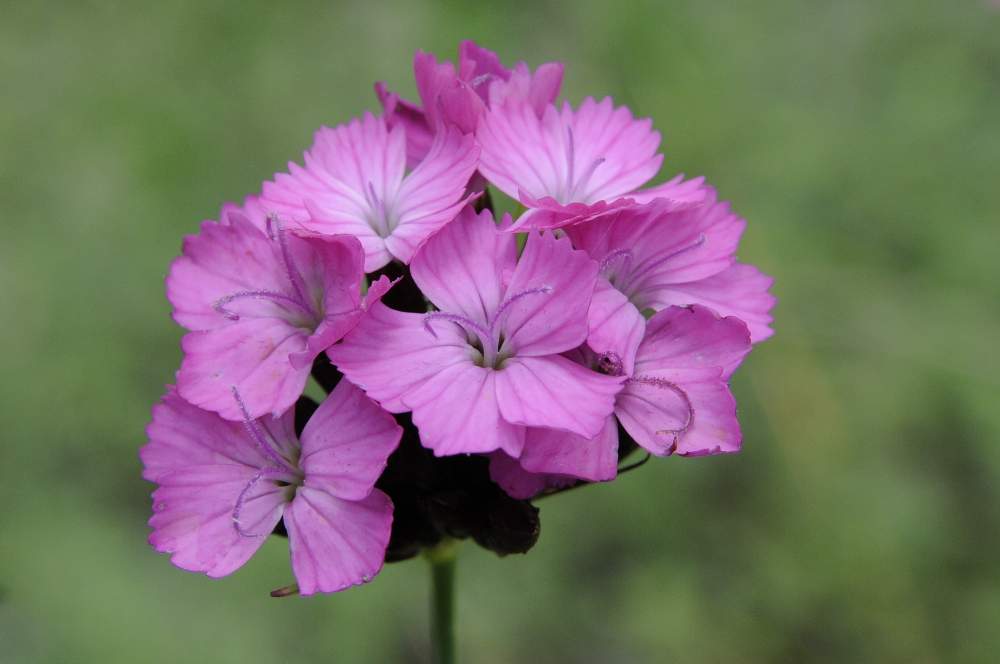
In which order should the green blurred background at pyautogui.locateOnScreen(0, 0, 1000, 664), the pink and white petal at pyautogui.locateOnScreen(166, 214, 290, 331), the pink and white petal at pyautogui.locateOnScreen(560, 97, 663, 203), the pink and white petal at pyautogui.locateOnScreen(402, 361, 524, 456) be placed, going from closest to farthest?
the pink and white petal at pyautogui.locateOnScreen(402, 361, 524, 456) < the pink and white petal at pyautogui.locateOnScreen(166, 214, 290, 331) < the pink and white petal at pyautogui.locateOnScreen(560, 97, 663, 203) < the green blurred background at pyautogui.locateOnScreen(0, 0, 1000, 664)

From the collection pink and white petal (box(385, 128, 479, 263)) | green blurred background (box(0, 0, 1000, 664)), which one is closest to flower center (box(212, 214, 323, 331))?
pink and white petal (box(385, 128, 479, 263))

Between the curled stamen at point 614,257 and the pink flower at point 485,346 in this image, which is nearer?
the pink flower at point 485,346

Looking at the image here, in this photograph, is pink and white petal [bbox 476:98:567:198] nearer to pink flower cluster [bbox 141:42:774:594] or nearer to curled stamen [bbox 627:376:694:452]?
pink flower cluster [bbox 141:42:774:594]

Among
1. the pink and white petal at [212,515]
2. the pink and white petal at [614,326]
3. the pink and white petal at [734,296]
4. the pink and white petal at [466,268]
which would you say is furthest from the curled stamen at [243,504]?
the pink and white petal at [734,296]

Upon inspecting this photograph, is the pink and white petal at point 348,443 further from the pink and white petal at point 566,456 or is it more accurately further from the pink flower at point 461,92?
the pink flower at point 461,92

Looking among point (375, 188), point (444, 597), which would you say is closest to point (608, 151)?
point (375, 188)

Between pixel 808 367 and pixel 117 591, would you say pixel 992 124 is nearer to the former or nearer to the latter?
pixel 808 367
